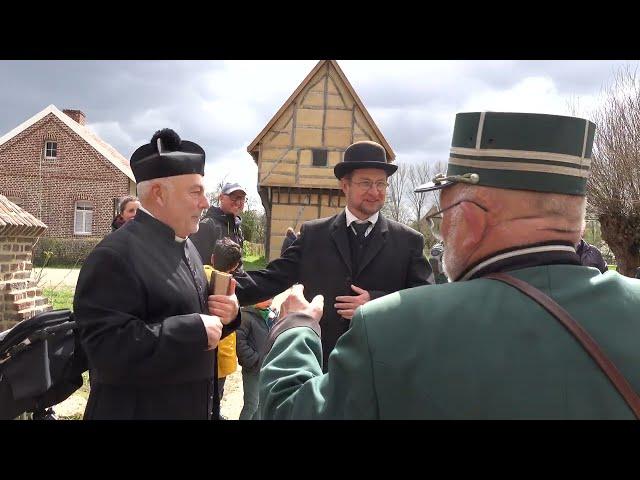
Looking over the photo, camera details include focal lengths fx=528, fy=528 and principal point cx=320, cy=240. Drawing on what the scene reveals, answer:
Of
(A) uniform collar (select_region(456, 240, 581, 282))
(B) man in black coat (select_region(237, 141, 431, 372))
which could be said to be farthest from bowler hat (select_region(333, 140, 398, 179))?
(A) uniform collar (select_region(456, 240, 581, 282))

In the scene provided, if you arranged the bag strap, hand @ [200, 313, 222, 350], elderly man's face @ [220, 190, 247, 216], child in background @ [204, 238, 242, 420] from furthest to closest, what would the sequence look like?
elderly man's face @ [220, 190, 247, 216]
child in background @ [204, 238, 242, 420]
hand @ [200, 313, 222, 350]
the bag strap

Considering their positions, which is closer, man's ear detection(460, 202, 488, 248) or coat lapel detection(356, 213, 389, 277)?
man's ear detection(460, 202, 488, 248)

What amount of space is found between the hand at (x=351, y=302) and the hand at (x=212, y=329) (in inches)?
27.6

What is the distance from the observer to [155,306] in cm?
220

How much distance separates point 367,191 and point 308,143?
16.6 metres

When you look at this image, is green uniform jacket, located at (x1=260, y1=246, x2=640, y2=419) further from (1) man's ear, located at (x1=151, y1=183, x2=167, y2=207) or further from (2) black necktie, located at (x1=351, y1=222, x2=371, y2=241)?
(2) black necktie, located at (x1=351, y1=222, x2=371, y2=241)

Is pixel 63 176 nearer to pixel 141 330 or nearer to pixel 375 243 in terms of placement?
pixel 375 243

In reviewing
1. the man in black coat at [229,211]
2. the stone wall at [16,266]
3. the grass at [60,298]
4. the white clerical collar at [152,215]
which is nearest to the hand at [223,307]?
the white clerical collar at [152,215]

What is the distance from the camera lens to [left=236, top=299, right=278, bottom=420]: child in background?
4.55 metres

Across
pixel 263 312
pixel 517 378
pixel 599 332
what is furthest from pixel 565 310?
pixel 263 312

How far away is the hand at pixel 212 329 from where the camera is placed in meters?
2.20

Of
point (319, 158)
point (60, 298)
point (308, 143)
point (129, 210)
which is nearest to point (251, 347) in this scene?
point (129, 210)

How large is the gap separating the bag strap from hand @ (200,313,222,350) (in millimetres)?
1417

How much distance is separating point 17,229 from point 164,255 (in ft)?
12.1
